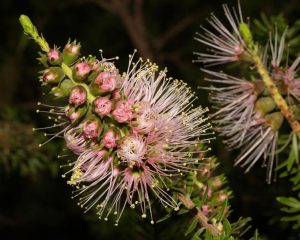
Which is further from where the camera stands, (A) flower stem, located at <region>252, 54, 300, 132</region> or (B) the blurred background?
(B) the blurred background

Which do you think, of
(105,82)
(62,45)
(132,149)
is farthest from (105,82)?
(62,45)

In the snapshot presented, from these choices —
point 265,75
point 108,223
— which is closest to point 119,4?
point 108,223

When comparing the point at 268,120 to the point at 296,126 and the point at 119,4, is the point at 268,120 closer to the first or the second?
the point at 296,126

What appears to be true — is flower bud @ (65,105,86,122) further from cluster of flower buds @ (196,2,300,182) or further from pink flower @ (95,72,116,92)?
cluster of flower buds @ (196,2,300,182)

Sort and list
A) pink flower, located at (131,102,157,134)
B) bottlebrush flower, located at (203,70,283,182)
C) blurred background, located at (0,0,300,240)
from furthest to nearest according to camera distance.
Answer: blurred background, located at (0,0,300,240) < bottlebrush flower, located at (203,70,283,182) < pink flower, located at (131,102,157,134)

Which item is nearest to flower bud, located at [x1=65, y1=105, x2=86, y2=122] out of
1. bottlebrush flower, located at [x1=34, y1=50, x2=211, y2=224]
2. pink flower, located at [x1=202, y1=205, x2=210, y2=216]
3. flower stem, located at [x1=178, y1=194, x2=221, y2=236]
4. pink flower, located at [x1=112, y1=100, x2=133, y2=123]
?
bottlebrush flower, located at [x1=34, y1=50, x2=211, y2=224]

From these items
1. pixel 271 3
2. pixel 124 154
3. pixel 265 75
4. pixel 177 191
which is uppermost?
pixel 271 3

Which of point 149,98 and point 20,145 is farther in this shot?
point 20,145
